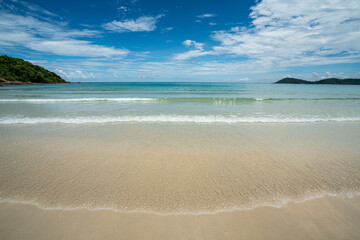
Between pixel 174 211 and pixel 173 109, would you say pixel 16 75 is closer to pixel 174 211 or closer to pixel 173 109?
pixel 173 109

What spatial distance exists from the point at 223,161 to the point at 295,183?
1584 mm

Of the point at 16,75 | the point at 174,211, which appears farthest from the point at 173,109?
the point at 16,75

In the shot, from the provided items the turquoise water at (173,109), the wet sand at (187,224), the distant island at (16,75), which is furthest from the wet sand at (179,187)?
the distant island at (16,75)

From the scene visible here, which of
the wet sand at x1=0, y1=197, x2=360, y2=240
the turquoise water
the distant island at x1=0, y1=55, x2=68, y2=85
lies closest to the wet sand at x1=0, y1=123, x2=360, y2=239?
the wet sand at x1=0, y1=197, x2=360, y2=240

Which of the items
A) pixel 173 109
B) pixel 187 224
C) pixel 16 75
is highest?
pixel 16 75

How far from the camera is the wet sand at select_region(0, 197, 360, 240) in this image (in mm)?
2162

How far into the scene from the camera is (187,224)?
232cm

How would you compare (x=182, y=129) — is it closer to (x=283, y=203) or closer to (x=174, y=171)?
(x=174, y=171)

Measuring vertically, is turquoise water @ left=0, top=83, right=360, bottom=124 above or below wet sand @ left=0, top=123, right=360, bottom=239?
above

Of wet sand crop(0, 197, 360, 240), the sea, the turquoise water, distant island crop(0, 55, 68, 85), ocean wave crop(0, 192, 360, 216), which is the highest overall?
distant island crop(0, 55, 68, 85)

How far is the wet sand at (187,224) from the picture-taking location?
7.09 ft

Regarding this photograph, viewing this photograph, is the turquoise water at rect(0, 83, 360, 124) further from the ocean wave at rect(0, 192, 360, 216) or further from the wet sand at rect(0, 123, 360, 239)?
the ocean wave at rect(0, 192, 360, 216)

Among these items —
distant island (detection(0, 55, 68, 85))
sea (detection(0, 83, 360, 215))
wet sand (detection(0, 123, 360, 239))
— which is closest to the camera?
wet sand (detection(0, 123, 360, 239))

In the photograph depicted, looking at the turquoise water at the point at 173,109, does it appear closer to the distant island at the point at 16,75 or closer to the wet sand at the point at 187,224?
the wet sand at the point at 187,224
